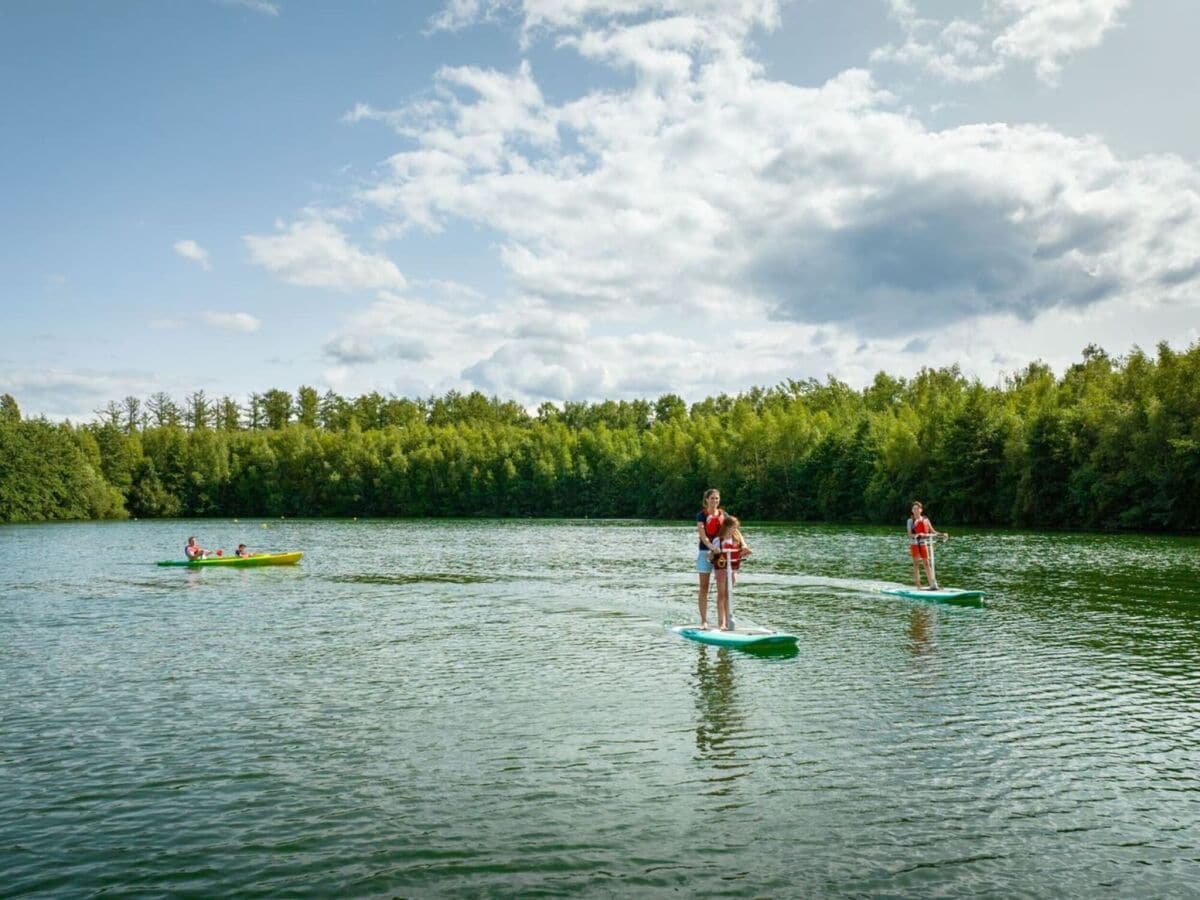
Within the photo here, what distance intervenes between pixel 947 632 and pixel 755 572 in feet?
Answer: 61.8

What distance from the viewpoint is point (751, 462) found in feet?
411

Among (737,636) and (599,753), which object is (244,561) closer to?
(737,636)

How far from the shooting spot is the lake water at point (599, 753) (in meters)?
9.73

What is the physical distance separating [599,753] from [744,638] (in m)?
8.78

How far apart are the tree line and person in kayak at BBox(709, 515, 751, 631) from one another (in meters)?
61.9

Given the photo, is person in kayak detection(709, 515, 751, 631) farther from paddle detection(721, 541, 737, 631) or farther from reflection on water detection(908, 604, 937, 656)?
reflection on water detection(908, 604, 937, 656)

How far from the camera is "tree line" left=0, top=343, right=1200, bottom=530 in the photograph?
7950 centimetres

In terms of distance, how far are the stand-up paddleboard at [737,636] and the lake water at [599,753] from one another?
1.25 feet

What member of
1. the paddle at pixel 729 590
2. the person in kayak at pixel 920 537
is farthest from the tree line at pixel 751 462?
the paddle at pixel 729 590

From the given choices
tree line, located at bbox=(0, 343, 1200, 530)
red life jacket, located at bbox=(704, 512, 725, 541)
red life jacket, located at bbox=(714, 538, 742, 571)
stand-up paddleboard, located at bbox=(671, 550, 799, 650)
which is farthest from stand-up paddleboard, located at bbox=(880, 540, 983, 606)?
tree line, located at bbox=(0, 343, 1200, 530)

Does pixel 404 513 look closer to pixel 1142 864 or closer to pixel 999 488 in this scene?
pixel 999 488

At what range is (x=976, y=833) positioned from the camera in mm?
10508

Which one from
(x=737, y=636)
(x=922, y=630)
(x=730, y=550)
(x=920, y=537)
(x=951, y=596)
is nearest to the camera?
(x=737, y=636)

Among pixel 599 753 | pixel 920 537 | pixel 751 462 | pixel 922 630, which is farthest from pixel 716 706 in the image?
pixel 751 462
